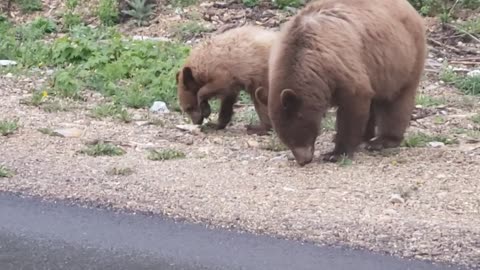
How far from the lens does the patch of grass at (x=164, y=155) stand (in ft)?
28.7

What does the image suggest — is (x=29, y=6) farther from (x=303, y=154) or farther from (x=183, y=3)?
(x=303, y=154)

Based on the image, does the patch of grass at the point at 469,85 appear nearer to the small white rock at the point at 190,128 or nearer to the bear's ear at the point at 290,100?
the small white rock at the point at 190,128

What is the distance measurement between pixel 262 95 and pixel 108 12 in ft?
19.0

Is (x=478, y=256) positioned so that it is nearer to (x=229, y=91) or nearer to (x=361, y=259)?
(x=361, y=259)

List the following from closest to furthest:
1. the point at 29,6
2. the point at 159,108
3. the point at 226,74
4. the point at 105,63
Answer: the point at 226,74 → the point at 159,108 → the point at 105,63 → the point at 29,6

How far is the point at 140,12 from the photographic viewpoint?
14477 millimetres

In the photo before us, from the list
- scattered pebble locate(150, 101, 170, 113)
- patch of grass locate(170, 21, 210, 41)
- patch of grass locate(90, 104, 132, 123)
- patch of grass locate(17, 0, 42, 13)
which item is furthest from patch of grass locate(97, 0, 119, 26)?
patch of grass locate(90, 104, 132, 123)

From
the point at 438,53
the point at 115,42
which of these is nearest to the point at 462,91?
the point at 438,53

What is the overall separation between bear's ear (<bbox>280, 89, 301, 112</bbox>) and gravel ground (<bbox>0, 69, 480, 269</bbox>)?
1.67 feet

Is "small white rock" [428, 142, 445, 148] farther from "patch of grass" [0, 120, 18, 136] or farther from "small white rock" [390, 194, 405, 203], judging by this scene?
"patch of grass" [0, 120, 18, 136]

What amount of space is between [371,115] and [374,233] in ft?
8.57

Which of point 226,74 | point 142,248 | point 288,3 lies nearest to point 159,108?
point 226,74

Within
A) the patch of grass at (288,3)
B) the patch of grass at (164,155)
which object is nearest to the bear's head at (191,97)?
the patch of grass at (164,155)

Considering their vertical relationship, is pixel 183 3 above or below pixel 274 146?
below
